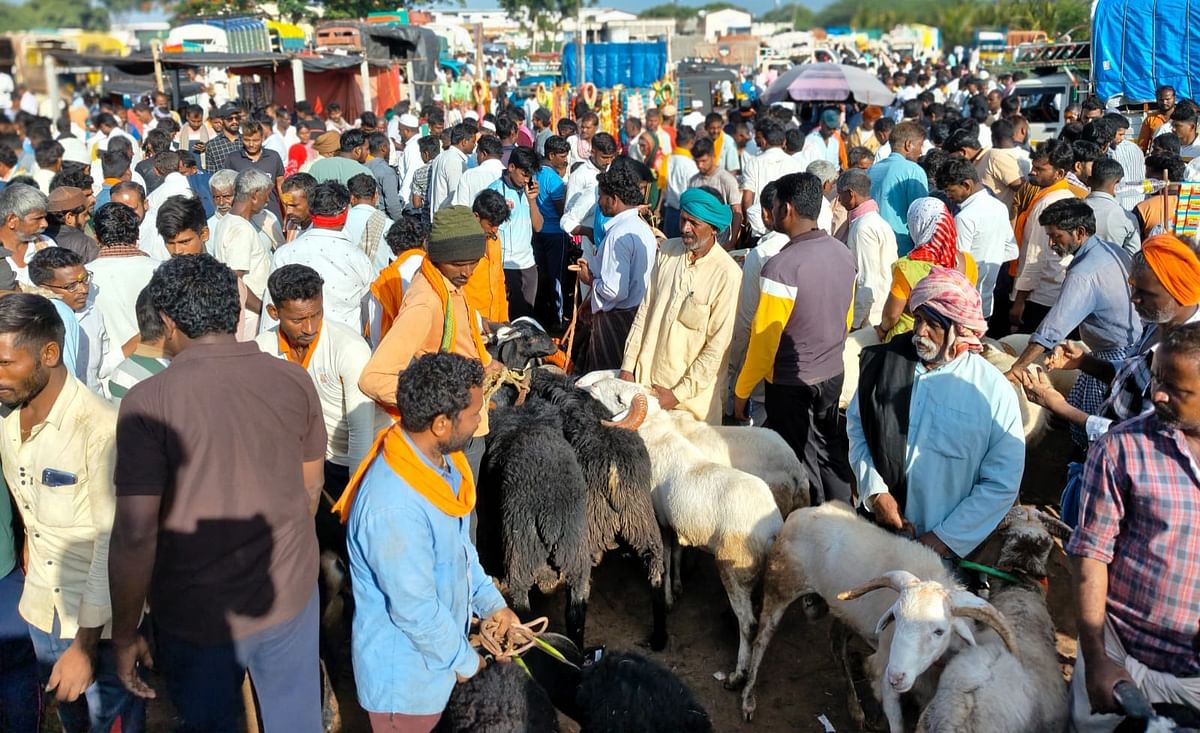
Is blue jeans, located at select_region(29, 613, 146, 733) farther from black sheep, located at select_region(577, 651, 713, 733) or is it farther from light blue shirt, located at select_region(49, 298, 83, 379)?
black sheep, located at select_region(577, 651, 713, 733)

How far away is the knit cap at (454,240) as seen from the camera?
404 centimetres

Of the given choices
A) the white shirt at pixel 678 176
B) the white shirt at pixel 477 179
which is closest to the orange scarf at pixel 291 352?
the white shirt at pixel 477 179

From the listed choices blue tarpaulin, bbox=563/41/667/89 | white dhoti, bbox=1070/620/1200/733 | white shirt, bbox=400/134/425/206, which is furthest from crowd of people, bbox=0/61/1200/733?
blue tarpaulin, bbox=563/41/667/89

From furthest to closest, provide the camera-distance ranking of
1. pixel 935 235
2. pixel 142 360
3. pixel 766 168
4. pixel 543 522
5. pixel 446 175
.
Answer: pixel 766 168, pixel 446 175, pixel 935 235, pixel 543 522, pixel 142 360

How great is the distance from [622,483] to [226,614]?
214 cm

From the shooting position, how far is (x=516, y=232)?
7926 mm

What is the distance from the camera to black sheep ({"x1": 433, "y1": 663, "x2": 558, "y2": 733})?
2.97 metres

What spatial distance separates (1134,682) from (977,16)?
72406 millimetres

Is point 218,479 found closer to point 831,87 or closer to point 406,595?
point 406,595

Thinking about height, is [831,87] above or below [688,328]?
above

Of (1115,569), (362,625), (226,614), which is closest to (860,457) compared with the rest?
(1115,569)

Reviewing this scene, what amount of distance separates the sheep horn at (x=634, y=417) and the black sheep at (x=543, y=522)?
32cm

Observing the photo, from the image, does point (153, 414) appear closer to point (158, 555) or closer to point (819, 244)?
point (158, 555)

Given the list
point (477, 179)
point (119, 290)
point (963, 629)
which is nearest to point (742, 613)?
point (963, 629)
